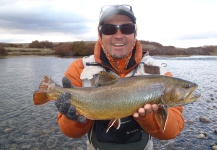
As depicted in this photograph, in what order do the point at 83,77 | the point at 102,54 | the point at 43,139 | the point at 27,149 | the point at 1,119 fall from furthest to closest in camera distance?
the point at 1,119 → the point at 43,139 → the point at 27,149 → the point at 102,54 → the point at 83,77

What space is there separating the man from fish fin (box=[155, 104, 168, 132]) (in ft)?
0.30

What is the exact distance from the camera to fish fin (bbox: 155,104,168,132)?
11.8 ft

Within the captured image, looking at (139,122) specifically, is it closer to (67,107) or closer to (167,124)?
(167,124)

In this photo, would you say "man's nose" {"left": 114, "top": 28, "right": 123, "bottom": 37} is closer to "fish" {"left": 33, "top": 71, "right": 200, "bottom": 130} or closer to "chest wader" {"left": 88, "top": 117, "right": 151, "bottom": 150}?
"fish" {"left": 33, "top": 71, "right": 200, "bottom": 130}

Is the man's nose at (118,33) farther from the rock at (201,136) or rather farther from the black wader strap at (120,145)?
the rock at (201,136)

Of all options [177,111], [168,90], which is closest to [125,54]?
[168,90]

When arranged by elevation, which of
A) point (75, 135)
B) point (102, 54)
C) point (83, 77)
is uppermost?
point (102, 54)

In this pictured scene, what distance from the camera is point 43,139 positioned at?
8.03 m

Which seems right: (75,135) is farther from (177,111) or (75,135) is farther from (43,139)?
(43,139)

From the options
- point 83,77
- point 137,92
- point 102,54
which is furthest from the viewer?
point 102,54

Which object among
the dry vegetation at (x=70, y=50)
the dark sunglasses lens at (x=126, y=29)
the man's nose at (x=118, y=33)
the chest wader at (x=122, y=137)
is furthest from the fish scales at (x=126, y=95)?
the dry vegetation at (x=70, y=50)

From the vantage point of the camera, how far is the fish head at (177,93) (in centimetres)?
363

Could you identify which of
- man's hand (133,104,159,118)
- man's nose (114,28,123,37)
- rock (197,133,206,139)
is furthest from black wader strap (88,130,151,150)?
rock (197,133,206,139)

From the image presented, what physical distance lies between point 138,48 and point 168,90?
3.77ft
